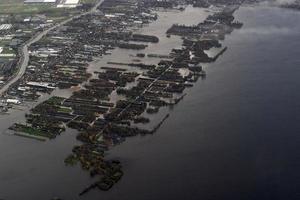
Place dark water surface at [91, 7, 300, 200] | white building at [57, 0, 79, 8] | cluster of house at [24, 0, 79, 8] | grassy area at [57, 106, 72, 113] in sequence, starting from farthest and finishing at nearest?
cluster of house at [24, 0, 79, 8]
white building at [57, 0, 79, 8]
grassy area at [57, 106, 72, 113]
dark water surface at [91, 7, 300, 200]

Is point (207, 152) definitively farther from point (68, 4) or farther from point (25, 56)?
point (68, 4)

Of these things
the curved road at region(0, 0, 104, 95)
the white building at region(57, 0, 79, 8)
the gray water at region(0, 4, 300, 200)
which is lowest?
the gray water at region(0, 4, 300, 200)

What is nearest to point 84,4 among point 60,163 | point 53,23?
point 53,23

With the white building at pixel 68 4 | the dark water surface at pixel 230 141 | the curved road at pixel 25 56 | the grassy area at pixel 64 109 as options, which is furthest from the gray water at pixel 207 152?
the white building at pixel 68 4

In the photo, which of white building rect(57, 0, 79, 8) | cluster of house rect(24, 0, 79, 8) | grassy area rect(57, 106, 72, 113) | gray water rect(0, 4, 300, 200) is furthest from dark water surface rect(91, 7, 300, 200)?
cluster of house rect(24, 0, 79, 8)

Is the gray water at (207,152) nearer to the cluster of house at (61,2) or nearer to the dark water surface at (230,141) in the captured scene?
the dark water surface at (230,141)

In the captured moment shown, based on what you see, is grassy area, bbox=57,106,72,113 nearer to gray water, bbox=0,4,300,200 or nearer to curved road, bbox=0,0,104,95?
gray water, bbox=0,4,300,200

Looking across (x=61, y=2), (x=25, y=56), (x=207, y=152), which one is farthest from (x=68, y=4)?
(x=207, y=152)

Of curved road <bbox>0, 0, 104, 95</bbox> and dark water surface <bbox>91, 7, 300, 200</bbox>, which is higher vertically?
curved road <bbox>0, 0, 104, 95</bbox>

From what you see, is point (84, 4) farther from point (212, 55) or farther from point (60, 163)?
point (60, 163)
